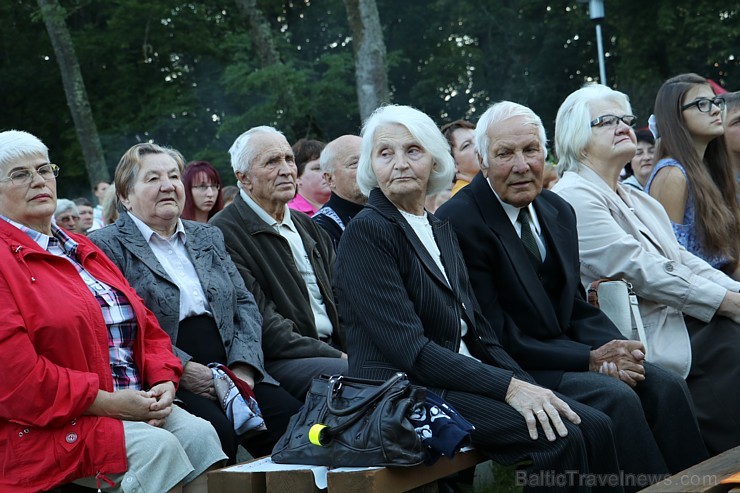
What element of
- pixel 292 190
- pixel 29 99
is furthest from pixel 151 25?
pixel 292 190

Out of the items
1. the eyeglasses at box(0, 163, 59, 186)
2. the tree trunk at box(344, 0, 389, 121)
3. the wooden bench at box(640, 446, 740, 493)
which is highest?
the tree trunk at box(344, 0, 389, 121)

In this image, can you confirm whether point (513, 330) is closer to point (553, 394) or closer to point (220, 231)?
point (553, 394)

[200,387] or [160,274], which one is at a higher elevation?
[160,274]

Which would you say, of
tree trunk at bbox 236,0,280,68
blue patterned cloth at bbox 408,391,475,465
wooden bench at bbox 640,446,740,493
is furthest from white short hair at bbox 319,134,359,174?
tree trunk at bbox 236,0,280,68

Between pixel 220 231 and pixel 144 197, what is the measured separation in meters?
0.47

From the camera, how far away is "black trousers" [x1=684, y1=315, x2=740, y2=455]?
463 cm

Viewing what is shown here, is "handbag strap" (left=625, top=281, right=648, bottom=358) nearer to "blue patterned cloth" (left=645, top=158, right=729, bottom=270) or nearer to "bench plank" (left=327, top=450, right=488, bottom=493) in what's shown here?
A: "blue patterned cloth" (left=645, top=158, right=729, bottom=270)

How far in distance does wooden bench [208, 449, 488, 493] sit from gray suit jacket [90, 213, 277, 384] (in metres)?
1.10

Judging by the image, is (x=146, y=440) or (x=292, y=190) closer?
(x=146, y=440)

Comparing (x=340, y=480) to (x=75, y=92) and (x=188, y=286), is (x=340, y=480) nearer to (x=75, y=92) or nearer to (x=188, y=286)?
(x=188, y=286)

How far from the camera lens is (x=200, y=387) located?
4.27 m

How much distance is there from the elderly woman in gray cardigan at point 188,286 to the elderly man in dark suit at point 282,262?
0.16 meters

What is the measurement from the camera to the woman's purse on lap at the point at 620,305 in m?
4.61

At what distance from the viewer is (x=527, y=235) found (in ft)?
14.6
